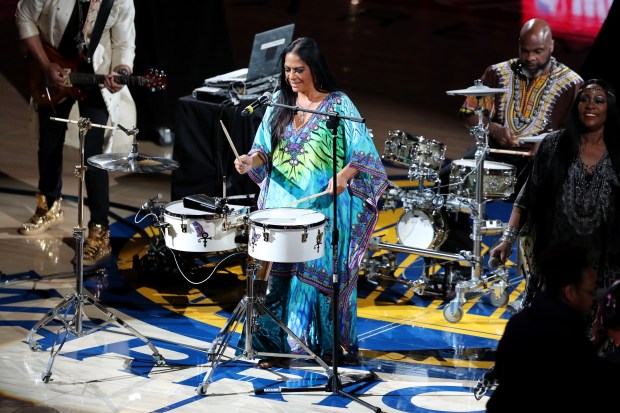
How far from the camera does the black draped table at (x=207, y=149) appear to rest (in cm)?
852

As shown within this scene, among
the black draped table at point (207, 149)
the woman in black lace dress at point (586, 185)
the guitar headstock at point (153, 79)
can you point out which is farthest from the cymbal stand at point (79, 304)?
the woman in black lace dress at point (586, 185)

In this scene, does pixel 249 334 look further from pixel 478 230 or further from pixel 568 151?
pixel 568 151

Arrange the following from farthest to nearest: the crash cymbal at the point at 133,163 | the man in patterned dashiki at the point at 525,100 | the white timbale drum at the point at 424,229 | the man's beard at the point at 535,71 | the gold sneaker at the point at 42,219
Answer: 1. the gold sneaker at the point at 42,219
2. the man's beard at the point at 535,71
3. the man in patterned dashiki at the point at 525,100
4. the white timbale drum at the point at 424,229
5. the crash cymbal at the point at 133,163

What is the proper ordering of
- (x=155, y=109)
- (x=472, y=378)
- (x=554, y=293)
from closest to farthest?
1. (x=554, y=293)
2. (x=472, y=378)
3. (x=155, y=109)

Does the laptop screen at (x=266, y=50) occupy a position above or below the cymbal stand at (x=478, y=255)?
above

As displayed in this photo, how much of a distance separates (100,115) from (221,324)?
200 centimetres

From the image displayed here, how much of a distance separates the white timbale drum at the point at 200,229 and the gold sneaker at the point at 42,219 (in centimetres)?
294

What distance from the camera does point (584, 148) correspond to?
6113 mm

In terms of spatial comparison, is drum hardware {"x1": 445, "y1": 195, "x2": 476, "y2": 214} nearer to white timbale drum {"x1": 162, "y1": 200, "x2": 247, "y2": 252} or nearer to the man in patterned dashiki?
the man in patterned dashiki

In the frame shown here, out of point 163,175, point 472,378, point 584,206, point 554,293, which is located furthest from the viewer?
point 163,175

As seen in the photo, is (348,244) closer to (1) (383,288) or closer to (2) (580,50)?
(1) (383,288)

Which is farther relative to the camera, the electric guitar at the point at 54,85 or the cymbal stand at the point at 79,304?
the electric guitar at the point at 54,85

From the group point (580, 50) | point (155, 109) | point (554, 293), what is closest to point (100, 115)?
point (155, 109)

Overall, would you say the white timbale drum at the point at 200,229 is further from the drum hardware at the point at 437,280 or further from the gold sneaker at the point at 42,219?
the gold sneaker at the point at 42,219
